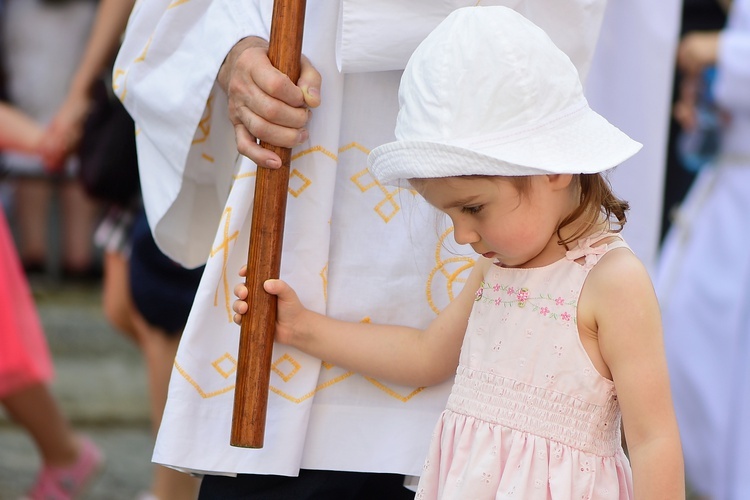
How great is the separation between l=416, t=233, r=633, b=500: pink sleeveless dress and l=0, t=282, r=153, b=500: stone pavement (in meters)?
2.62

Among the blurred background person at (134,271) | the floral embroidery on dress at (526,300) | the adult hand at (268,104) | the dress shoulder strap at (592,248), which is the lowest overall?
the blurred background person at (134,271)

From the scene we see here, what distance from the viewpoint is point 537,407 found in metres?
1.70

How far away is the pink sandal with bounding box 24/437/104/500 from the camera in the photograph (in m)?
3.76

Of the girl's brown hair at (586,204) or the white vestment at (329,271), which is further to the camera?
the white vestment at (329,271)

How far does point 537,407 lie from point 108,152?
1.92 metres

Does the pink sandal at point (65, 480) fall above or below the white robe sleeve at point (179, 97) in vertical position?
below

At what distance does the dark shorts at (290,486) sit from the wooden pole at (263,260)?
0.16 meters

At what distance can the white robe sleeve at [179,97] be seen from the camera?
1929 mm

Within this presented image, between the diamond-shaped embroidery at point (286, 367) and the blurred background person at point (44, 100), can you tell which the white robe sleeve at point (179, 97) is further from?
the blurred background person at point (44, 100)

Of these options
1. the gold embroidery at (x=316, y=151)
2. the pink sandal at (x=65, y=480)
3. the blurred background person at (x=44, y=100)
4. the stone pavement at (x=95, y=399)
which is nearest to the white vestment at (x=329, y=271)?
the gold embroidery at (x=316, y=151)

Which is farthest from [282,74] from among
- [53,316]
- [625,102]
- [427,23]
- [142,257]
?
[53,316]

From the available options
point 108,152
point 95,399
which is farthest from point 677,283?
point 95,399

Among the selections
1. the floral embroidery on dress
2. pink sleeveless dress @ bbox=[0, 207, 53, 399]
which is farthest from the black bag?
the floral embroidery on dress

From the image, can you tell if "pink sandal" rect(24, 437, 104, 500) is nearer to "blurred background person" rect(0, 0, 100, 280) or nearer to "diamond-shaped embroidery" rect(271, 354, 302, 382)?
"diamond-shaped embroidery" rect(271, 354, 302, 382)
